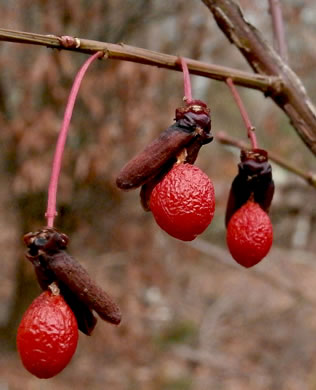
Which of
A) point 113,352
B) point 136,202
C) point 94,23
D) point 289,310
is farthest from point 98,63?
point 289,310

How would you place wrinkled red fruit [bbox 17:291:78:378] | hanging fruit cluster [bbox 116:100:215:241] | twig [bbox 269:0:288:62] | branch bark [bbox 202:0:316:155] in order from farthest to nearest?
twig [bbox 269:0:288:62] < branch bark [bbox 202:0:316:155] < hanging fruit cluster [bbox 116:100:215:241] < wrinkled red fruit [bbox 17:291:78:378]

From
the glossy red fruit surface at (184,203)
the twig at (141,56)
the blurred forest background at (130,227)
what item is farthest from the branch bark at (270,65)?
the blurred forest background at (130,227)

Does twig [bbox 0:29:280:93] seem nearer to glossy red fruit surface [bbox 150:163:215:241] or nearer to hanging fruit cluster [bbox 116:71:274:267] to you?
hanging fruit cluster [bbox 116:71:274:267]

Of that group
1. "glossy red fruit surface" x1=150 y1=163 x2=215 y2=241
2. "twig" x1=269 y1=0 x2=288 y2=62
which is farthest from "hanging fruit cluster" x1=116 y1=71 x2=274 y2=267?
"twig" x1=269 y1=0 x2=288 y2=62

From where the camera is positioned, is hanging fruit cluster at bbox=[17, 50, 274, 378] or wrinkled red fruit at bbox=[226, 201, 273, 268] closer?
hanging fruit cluster at bbox=[17, 50, 274, 378]

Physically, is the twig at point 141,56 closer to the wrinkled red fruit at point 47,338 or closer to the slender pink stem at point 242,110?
the slender pink stem at point 242,110

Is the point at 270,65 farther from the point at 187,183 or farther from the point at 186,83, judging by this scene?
the point at 187,183
